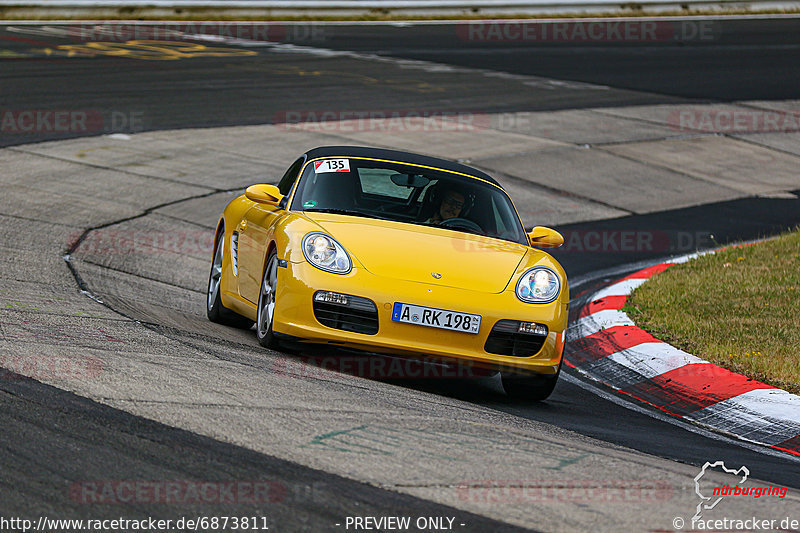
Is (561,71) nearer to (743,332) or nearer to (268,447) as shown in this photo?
(743,332)

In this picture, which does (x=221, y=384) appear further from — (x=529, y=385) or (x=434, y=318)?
(x=529, y=385)

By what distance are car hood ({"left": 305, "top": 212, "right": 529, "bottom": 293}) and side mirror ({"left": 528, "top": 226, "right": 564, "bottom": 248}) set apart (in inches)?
14.7

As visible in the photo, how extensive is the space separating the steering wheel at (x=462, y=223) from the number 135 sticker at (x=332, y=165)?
0.76 meters

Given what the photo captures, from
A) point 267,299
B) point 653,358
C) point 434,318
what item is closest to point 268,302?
point 267,299

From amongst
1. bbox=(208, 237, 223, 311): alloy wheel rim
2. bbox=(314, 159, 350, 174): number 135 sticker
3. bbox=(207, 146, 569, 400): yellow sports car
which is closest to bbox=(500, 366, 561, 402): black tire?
bbox=(207, 146, 569, 400): yellow sports car

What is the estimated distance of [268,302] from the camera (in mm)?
6680

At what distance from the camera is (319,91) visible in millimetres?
20047

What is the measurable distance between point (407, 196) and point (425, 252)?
1.00m

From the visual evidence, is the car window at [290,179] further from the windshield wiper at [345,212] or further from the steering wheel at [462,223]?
the steering wheel at [462,223]

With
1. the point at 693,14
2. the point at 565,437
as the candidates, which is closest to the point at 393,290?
the point at 565,437

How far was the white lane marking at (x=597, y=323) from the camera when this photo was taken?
28.3ft

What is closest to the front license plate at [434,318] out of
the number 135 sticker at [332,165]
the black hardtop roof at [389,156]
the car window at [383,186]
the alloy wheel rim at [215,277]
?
the car window at [383,186]

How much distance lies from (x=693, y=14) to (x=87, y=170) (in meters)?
27.4

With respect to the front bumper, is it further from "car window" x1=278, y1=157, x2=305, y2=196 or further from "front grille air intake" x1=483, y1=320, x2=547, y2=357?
"car window" x1=278, y1=157, x2=305, y2=196
